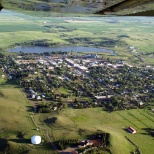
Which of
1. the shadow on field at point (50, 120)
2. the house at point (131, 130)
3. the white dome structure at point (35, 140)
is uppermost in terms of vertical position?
the white dome structure at point (35, 140)

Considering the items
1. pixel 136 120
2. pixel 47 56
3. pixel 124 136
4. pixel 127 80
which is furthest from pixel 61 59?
pixel 124 136

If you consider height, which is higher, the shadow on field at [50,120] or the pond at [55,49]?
the pond at [55,49]

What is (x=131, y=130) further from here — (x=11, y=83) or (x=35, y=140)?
(x=11, y=83)

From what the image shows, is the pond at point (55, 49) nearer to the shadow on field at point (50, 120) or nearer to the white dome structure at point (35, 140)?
the shadow on field at point (50, 120)

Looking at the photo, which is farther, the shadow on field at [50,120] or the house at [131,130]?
the shadow on field at [50,120]

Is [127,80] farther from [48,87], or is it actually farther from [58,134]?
[58,134]

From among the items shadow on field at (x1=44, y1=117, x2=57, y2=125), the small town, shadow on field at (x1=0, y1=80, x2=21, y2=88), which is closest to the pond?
the small town

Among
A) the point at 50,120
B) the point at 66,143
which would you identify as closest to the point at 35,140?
the point at 66,143

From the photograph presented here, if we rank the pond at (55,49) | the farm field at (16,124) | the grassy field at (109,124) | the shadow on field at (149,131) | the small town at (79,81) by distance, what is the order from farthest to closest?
the pond at (55,49) < the small town at (79,81) < the shadow on field at (149,131) < the grassy field at (109,124) < the farm field at (16,124)

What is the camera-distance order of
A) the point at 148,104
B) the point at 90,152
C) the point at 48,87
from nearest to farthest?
1. the point at 90,152
2. the point at 148,104
3. the point at 48,87

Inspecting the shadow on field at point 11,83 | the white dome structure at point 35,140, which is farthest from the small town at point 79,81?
the white dome structure at point 35,140
